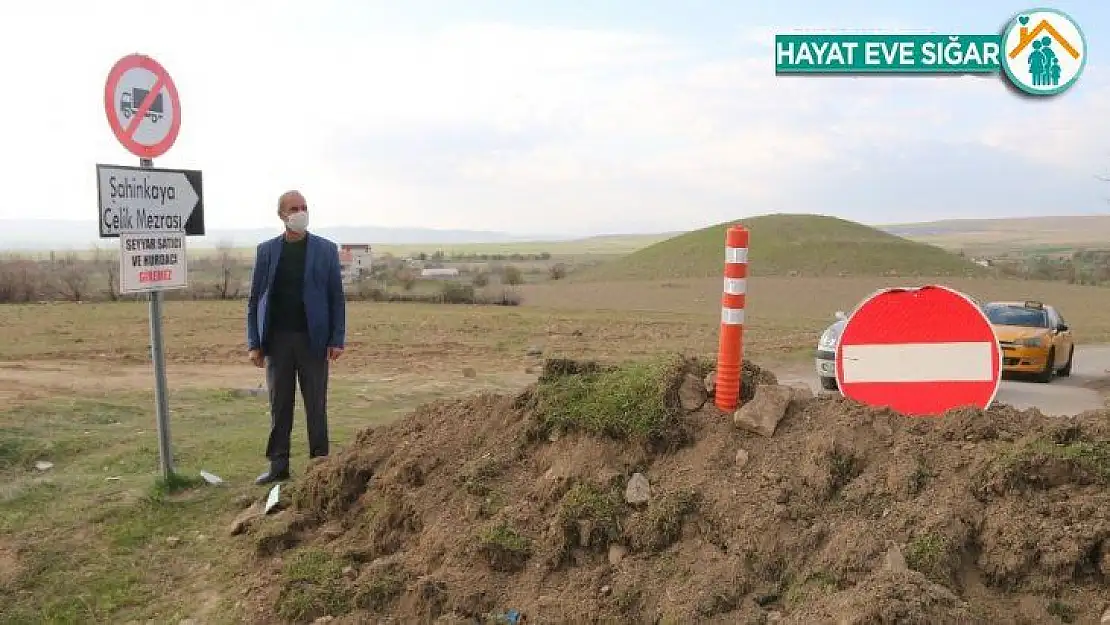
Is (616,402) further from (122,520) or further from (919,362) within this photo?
(122,520)

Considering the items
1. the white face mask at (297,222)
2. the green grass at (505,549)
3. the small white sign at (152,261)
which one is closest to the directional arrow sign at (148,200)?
the small white sign at (152,261)

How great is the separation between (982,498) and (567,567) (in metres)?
1.91

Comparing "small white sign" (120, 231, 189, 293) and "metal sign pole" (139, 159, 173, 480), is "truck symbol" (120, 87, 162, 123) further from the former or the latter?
"small white sign" (120, 231, 189, 293)

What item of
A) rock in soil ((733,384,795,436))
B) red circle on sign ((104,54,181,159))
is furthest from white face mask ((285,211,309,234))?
rock in soil ((733,384,795,436))

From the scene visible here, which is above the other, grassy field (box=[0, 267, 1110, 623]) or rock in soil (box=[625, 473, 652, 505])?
rock in soil (box=[625, 473, 652, 505])

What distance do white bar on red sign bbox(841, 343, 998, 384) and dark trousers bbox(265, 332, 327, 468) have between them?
12.4ft

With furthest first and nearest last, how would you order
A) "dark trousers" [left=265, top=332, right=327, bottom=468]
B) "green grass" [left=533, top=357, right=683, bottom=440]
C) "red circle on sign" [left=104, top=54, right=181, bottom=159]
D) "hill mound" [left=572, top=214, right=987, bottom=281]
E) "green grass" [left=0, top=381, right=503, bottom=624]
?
1. "hill mound" [left=572, top=214, right=987, bottom=281]
2. "dark trousers" [left=265, top=332, right=327, bottom=468]
3. "red circle on sign" [left=104, top=54, right=181, bottom=159]
4. "green grass" [left=533, top=357, right=683, bottom=440]
5. "green grass" [left=0, top=381, right=503, bottom=624]

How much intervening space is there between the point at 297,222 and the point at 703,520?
3676 mm

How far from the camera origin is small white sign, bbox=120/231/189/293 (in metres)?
5.44

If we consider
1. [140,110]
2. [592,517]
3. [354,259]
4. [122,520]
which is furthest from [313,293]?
[354,259]

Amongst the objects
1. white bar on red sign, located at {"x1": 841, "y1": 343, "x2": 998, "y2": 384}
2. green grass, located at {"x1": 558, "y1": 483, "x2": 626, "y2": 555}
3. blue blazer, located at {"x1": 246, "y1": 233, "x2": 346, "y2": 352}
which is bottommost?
green grass, located at {"x1": 558, "y1": 483, "x2": 626, "y2": 555}

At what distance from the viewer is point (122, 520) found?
5168mm

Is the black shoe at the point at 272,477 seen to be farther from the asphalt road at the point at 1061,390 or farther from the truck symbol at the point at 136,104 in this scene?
the asphalt road at the point at 1061,390

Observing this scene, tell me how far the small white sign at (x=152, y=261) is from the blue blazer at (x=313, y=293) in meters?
0.56
